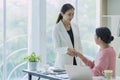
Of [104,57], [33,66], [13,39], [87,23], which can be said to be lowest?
[33,66]

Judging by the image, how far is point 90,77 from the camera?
2484 millimetres

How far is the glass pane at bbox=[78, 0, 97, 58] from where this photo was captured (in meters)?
4.91

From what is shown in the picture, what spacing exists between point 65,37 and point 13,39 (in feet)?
3.26

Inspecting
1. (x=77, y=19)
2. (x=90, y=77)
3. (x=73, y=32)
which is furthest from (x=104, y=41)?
(x=77, y=19)

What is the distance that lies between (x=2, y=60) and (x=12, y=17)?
2.16ft

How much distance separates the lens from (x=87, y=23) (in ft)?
16.5

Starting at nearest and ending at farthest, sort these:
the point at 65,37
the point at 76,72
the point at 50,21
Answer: the point at 76,72 → the point at 65,37 → the point at 50,21

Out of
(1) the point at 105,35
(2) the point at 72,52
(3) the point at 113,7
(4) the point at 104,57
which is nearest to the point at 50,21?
(3) the point at 113,7

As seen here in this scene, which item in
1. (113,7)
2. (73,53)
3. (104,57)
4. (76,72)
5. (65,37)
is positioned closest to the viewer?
(76,72)

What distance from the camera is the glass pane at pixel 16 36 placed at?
13.3 ft

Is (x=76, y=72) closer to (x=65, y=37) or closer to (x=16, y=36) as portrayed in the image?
(x=65, y=37)

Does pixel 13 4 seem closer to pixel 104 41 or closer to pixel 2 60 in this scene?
pixel 2 60

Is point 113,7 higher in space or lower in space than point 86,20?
higher

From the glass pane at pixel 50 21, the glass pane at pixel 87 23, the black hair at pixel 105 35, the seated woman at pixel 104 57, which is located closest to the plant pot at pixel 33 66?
the seated woman at pixel 104 57
